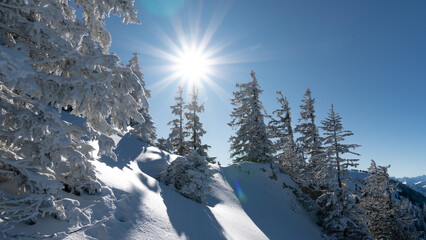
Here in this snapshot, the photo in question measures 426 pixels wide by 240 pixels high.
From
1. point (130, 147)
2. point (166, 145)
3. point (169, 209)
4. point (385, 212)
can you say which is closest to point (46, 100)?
point (169, 209)

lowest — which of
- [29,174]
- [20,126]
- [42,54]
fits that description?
[29,174]

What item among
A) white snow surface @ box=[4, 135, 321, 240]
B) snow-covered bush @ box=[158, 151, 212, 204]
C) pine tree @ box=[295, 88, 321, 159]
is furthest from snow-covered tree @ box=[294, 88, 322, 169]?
snow-covered bush @ box=[158, 151, 212, 204]

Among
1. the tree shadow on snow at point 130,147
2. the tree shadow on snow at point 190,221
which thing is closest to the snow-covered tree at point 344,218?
the tree shadow on snow at point 190,221

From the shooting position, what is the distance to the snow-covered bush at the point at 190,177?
1044 cm

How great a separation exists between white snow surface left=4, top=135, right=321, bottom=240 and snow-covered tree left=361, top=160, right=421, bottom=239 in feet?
29.7

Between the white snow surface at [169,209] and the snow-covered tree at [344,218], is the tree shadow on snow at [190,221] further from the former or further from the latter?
the snow-covered tree at [344,218]

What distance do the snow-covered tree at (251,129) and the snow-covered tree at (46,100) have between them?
2031 centimetres

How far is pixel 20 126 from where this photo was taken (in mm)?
3213

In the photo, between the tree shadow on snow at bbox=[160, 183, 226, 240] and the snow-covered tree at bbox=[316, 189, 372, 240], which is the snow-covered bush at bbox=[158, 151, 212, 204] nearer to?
the tree shadow on snow at bbox=[160, 183, 226, 240]

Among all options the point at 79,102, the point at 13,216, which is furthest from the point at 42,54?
the point at 13,216

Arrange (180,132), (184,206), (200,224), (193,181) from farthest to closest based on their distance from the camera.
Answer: (180,132) → (193,181) → (184,206) → (200,224)

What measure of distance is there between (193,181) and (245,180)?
921cm

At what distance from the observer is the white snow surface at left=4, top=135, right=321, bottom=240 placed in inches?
167

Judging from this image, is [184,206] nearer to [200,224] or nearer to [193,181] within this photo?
[200,224]
